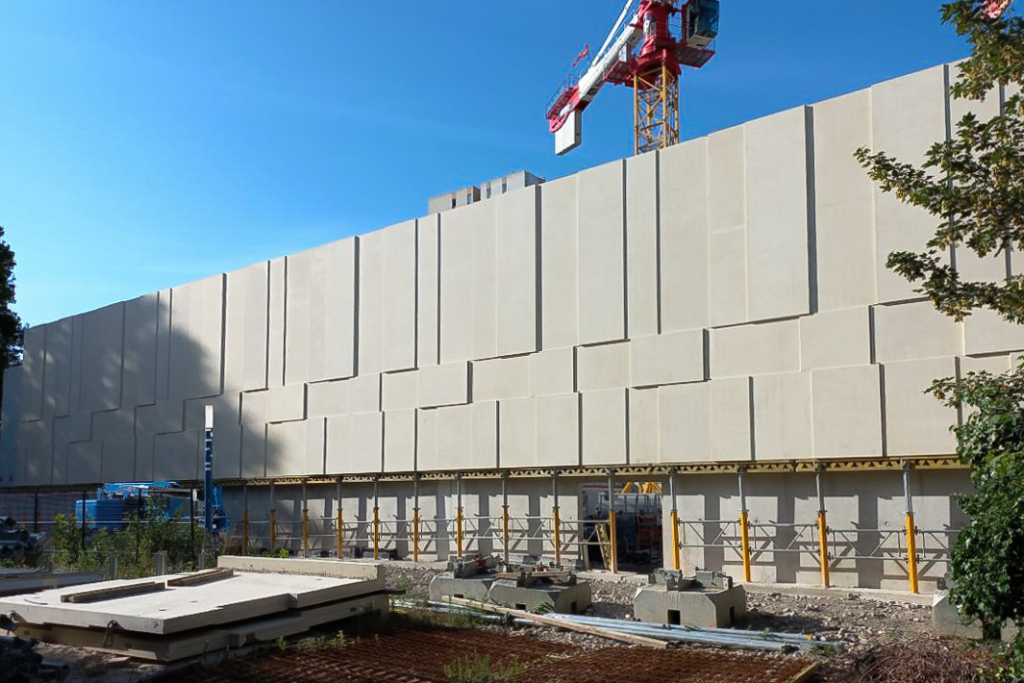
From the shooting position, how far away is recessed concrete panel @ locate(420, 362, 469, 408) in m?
25.2

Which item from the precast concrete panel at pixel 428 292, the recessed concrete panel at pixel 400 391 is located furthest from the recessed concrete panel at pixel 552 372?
the recessed concrete panel at pixel 400 391

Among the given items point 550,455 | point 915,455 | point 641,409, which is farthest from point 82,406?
point 915,455

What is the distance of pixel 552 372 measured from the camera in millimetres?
23250

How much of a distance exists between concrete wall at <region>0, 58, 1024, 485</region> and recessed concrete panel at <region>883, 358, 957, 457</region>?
0.12ft

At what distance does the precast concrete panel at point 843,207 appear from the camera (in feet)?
60.3

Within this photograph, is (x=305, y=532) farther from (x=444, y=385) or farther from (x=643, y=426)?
(x=643, y=426)

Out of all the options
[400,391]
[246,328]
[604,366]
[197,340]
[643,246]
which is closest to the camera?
[643,246]

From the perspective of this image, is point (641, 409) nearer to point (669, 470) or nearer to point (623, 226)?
point (669, 470)

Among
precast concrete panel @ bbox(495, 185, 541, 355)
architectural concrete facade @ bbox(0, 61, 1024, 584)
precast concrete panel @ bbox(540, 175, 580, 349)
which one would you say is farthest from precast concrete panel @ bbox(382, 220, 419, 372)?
precast concrete panel @ bbox(540, 175, 580, 349)

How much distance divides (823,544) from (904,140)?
7.94 metres

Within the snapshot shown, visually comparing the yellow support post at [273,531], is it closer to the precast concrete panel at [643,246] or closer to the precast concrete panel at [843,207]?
the precast concrete panel at [643,246]

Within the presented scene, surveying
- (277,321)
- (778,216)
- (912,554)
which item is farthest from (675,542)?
(277,321)

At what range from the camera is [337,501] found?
2867 cm

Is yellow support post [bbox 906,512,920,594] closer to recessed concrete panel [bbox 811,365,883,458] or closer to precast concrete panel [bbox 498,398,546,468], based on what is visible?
recessed concrete panel [bbox 811,365,883,458]
